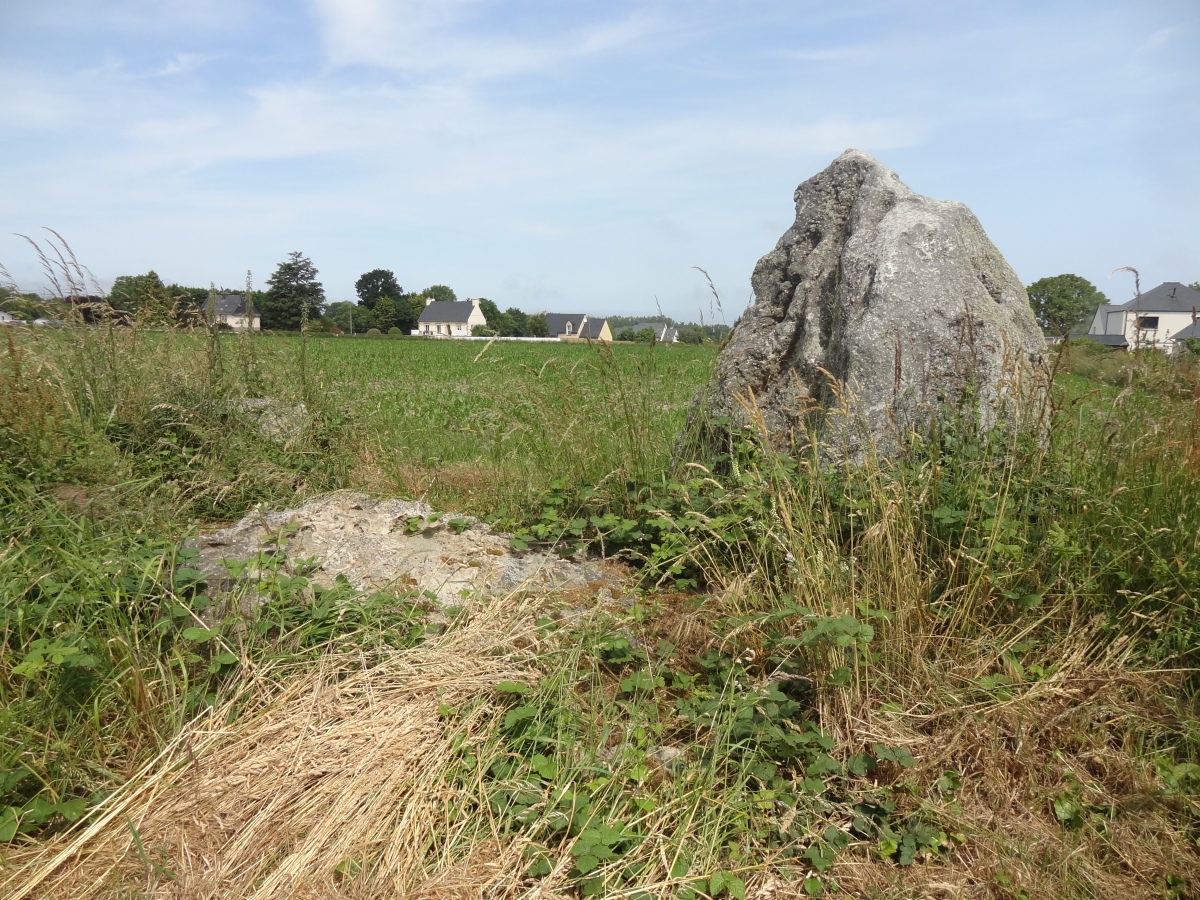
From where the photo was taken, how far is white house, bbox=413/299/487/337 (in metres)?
84.4

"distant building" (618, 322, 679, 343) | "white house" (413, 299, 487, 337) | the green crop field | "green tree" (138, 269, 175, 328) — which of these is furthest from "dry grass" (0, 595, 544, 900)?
"white house" (413, 299, 487, 337)

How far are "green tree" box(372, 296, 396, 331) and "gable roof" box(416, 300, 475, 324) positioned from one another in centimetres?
701

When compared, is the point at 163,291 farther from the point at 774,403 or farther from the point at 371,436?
the point at 774,403

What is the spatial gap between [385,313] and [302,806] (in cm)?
7914

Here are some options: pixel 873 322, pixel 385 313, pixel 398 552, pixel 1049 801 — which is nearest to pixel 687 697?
pixel 1049 801

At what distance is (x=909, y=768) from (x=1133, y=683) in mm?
981

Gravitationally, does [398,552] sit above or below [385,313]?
below

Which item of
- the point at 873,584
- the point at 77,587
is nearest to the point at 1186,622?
the point at 873,584

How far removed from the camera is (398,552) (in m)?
3.92

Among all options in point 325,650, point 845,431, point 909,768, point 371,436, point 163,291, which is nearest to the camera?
point 909,768

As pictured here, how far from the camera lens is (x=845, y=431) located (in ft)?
11.5

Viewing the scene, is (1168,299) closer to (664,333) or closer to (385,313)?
(664,333)

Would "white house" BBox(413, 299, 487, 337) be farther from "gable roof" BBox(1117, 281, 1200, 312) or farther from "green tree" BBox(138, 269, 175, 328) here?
"green tree" BBox(138, 269, 175, 328)

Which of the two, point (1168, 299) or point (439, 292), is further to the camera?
point (439, 292)
